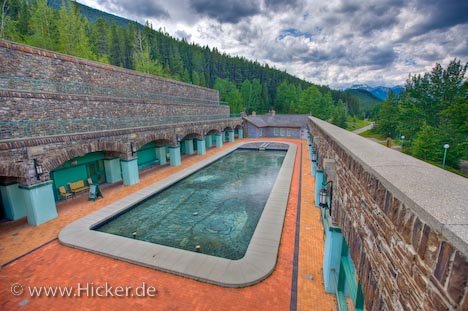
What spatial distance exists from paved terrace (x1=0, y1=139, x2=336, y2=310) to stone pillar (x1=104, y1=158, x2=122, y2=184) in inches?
255

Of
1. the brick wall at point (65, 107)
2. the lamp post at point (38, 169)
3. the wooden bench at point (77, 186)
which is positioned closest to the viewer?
the lamp post at point (38, 169)

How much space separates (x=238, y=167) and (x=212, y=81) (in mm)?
63733

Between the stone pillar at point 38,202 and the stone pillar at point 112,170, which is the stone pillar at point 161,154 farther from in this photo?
the stone pillar at point 38,202

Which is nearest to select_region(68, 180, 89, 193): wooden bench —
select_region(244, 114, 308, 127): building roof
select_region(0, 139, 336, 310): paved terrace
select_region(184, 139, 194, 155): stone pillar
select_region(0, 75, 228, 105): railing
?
select_region(0, 139, 336, 310): paved terrace

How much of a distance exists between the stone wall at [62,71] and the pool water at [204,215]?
38.2ft

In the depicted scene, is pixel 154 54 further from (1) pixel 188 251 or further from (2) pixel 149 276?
(2) pixel 149 276

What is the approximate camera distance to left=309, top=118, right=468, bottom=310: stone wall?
158 cm

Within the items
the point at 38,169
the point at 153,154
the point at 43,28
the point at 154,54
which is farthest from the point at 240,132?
the point at 154,54

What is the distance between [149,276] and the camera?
761cm

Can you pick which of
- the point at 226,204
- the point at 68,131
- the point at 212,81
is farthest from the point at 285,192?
the point at 212,81

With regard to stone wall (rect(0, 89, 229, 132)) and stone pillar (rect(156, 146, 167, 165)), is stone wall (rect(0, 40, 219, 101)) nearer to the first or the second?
stone wall (rect(0, 89, 229, 132))

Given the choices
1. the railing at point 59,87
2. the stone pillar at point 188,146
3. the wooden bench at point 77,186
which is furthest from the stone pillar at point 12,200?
the stone pillar at point 188,146

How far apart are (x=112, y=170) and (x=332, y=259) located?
1687cm

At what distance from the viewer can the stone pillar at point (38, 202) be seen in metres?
11.0
